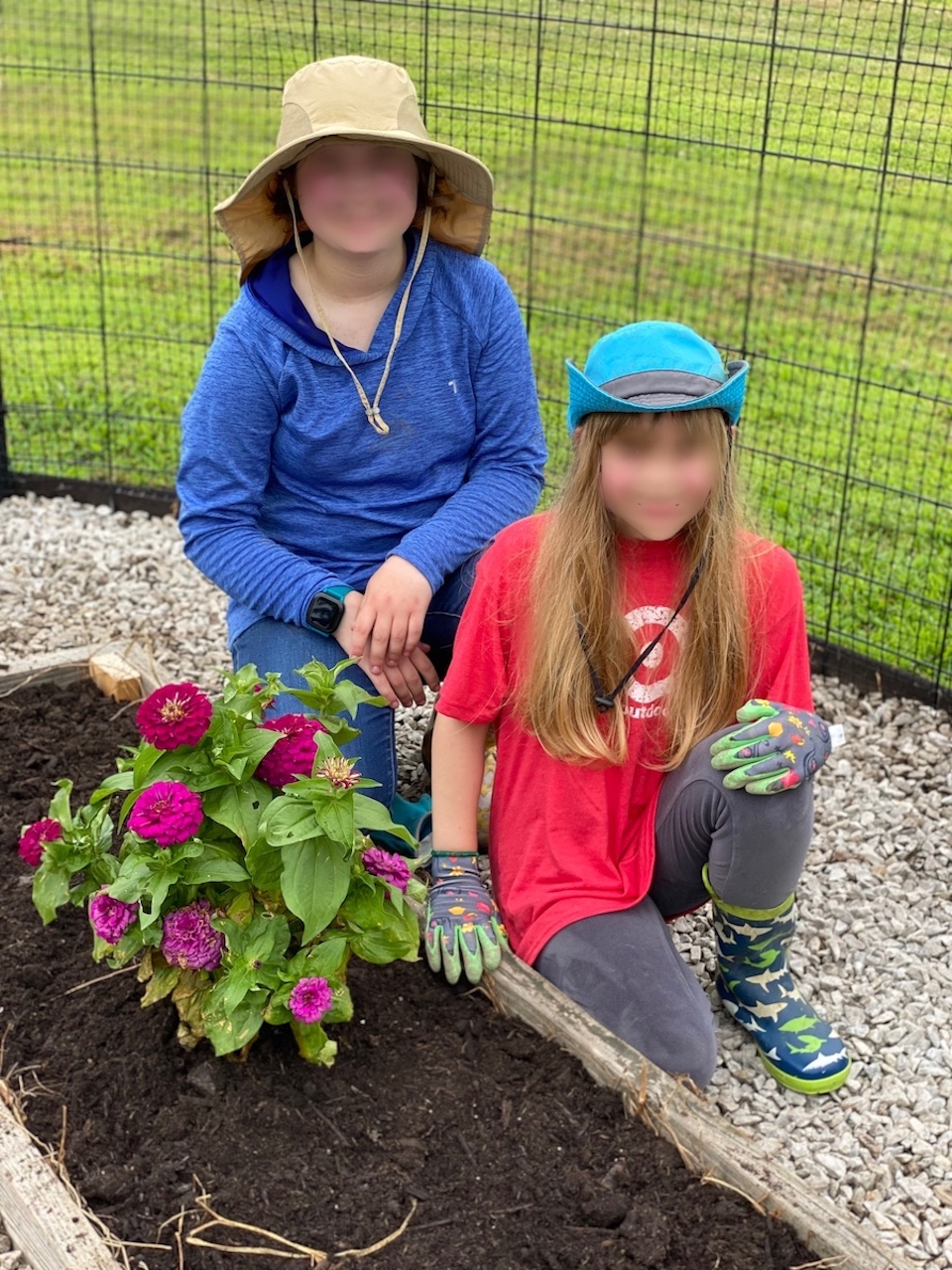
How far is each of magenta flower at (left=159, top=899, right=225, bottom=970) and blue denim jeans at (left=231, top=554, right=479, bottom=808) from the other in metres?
0.83

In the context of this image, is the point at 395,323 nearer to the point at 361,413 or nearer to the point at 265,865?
the point at 361,413

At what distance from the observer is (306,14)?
16.2ft

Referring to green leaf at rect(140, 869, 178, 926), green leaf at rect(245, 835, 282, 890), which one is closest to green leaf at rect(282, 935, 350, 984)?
green leaf at rect(245, 835, 282, 890)

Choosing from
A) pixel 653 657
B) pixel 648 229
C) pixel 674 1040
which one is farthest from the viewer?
pixel 648 229

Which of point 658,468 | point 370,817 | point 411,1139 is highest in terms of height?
point 658,468

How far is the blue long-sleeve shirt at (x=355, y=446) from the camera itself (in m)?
2.67

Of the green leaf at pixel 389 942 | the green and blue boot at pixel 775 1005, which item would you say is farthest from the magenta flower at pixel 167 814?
the green and blue boot at pixel 775 1005

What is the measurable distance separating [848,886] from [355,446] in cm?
143

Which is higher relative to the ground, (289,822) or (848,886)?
(289,822)

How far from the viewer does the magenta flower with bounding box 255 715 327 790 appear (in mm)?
1858

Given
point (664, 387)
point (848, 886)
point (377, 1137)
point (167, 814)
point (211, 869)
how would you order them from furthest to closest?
1. point (848, 886)
2. point (664, 387)
3. point (377, 1137)
4. point (211, 869)
5. point (167, 814)

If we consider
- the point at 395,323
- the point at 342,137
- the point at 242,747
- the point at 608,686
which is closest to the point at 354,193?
the point at 342,137

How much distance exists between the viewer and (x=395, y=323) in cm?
271

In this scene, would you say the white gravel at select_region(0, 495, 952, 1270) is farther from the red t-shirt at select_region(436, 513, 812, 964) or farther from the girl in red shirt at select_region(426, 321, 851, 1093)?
the red t-shirt at select_region(436, 513, 812, 964)
